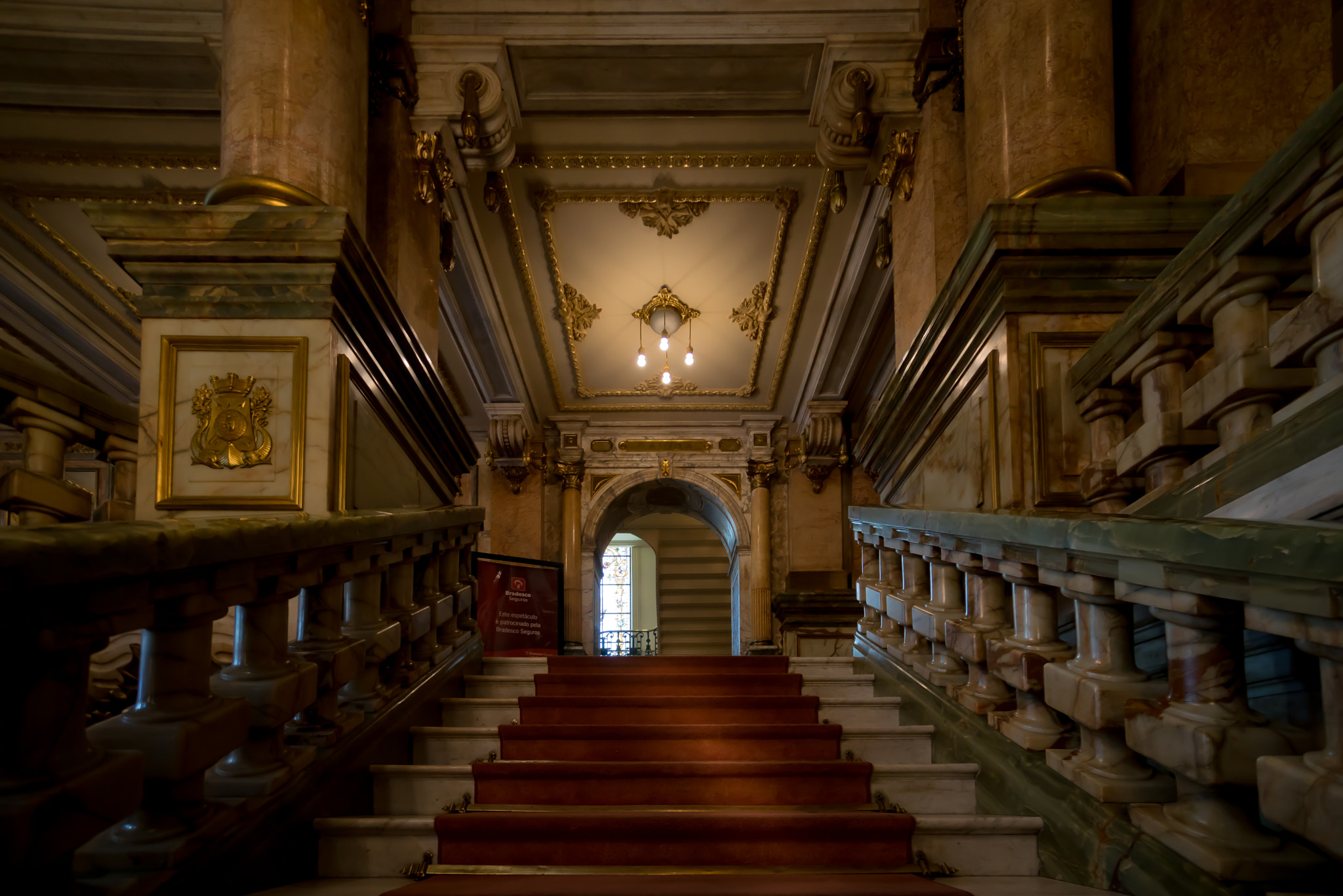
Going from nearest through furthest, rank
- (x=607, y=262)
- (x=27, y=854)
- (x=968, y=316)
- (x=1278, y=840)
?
(x=27, y=854), (x=1278, y=840), (x=968, y=316), (x=607, y=262)

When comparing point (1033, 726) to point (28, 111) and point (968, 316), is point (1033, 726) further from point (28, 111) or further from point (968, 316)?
point (28, 111)

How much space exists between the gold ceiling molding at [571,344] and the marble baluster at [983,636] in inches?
159

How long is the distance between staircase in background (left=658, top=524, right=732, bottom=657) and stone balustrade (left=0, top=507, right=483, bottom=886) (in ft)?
54.8

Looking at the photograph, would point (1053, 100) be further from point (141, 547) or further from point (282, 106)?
point (141, 547)

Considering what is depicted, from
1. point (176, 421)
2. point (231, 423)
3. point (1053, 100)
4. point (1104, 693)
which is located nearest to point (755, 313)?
point (1053, 100)

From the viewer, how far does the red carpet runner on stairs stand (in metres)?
1.98

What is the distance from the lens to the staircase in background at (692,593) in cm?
1905

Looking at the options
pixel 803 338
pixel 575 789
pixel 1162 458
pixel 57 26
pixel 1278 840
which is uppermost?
pixel 57 26

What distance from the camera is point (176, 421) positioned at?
11.2ft

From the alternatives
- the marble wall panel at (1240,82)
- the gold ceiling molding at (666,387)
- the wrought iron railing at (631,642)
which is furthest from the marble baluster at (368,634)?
the wrought iron railing at (631,642)

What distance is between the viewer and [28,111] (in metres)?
6.11

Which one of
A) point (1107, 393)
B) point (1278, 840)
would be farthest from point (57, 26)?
point (1278, 840)

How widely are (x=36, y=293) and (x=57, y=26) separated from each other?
397 centimetres

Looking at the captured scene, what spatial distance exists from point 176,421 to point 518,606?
13.0 ft
